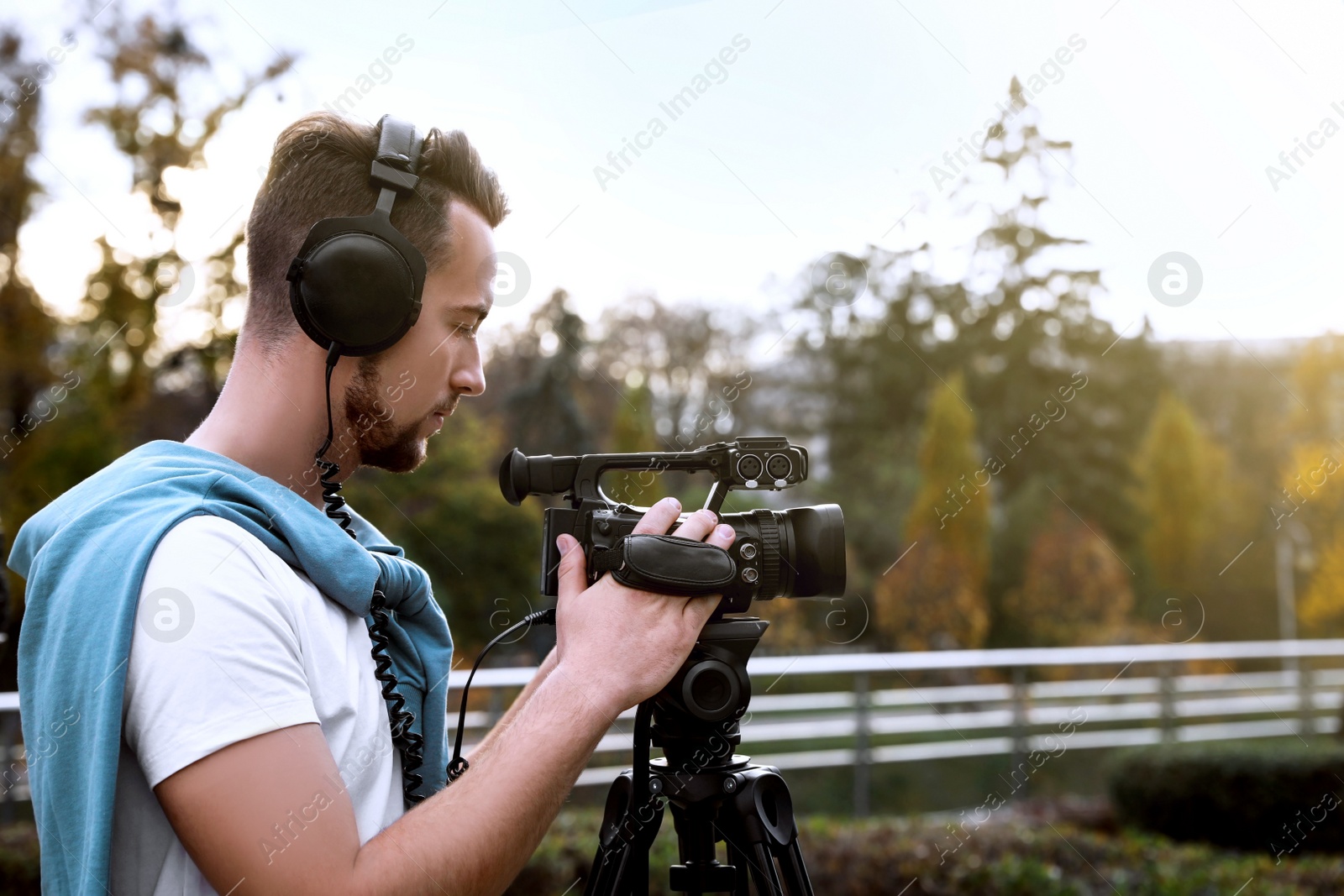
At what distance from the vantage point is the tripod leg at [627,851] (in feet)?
4.60

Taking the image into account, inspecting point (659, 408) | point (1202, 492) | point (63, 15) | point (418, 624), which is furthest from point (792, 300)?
point (418, 624)

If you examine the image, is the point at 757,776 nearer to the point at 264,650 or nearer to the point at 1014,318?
the point at 264,650

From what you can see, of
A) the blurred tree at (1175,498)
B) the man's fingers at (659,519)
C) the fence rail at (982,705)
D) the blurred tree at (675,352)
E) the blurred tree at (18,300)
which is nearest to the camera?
the man's fingers at (659,519)

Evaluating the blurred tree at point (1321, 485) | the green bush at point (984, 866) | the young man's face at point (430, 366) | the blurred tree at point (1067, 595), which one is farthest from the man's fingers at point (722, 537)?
the blurred tree at point (1067, 595)

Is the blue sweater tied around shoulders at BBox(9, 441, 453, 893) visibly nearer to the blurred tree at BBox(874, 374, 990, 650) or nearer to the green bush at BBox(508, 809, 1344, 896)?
the green bush at BBox(508, 809, 1344, 896)

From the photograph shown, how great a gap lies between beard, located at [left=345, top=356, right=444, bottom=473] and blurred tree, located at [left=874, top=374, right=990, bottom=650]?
40.7ft

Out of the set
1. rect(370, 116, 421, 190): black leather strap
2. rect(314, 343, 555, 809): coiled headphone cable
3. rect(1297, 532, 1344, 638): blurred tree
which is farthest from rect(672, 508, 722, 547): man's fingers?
rect(1297, 532, 1344, 638): blurred tree

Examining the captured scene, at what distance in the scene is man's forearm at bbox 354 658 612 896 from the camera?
998 millimetres

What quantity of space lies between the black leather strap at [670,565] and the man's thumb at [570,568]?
0.15 ft

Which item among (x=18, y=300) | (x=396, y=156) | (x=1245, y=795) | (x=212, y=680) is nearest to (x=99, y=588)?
(x=212, y=680)

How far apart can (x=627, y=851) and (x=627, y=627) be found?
396 mm

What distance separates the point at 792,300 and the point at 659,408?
12.0 ft

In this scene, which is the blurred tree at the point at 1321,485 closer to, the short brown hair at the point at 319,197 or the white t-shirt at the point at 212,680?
the short brown hair at the point at 319,197

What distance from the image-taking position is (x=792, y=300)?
15977 millimetres
